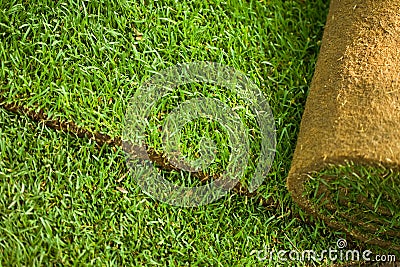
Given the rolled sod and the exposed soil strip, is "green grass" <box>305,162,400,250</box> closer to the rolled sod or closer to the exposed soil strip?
the rolled sod

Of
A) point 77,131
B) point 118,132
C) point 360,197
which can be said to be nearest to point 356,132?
point 360,197

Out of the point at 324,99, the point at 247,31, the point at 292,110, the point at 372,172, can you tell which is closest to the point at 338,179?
the point at 372,172

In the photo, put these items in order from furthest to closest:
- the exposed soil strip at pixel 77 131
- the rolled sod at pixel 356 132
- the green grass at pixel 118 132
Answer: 1. the exposed soil strip at pixel 77 131
2. the green grass at pixel 118 132
3. the rolled sod at pixel 356 132

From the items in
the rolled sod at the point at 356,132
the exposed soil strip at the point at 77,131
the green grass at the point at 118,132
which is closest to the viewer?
the rolled sod at the point at 356,132

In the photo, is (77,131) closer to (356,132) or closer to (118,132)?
(118,132)

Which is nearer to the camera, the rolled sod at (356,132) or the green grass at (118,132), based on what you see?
the rolled sod at (356,132)

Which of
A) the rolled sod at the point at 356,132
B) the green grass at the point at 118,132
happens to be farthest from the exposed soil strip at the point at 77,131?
the rolled sod at the point at 356,132

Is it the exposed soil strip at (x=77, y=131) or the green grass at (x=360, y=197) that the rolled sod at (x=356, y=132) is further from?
the exposed soil strip at (x=77, y=131)
